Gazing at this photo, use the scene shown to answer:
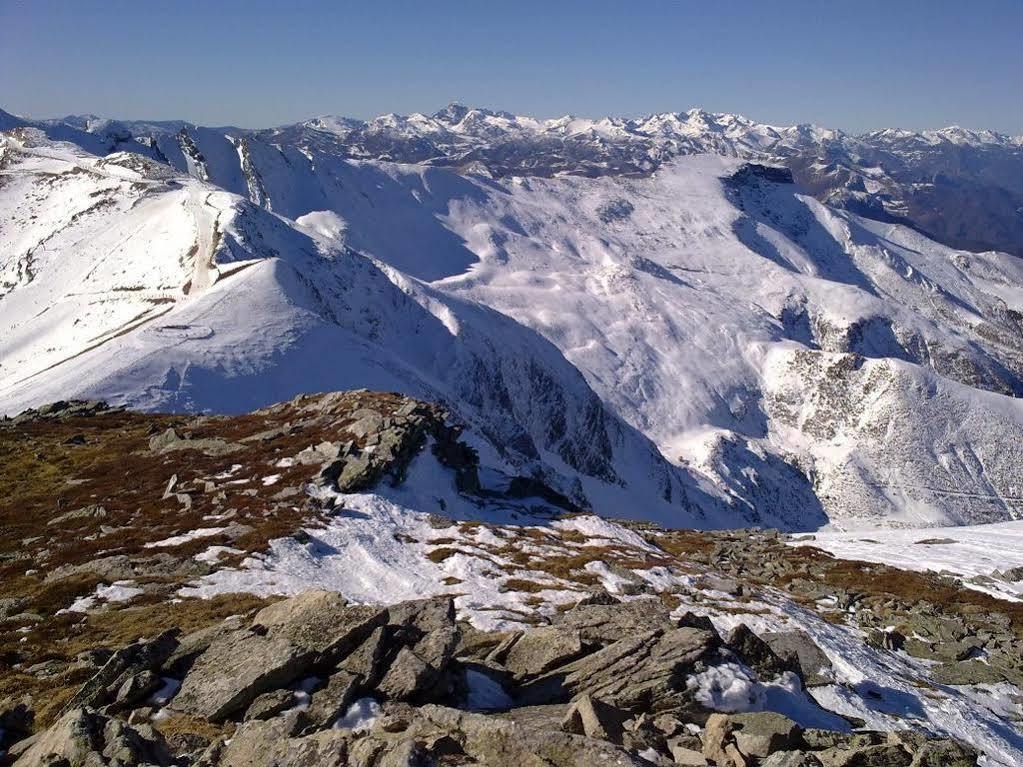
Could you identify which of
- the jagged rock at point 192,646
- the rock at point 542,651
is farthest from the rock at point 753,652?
the jagged rock at point 192,646

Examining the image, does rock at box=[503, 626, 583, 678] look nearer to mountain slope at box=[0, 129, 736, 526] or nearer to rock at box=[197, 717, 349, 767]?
rock at box=[197, 717, 349, 767]

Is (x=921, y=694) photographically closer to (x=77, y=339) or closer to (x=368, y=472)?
(x=368, y=472)

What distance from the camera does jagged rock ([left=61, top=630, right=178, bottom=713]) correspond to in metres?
15.4

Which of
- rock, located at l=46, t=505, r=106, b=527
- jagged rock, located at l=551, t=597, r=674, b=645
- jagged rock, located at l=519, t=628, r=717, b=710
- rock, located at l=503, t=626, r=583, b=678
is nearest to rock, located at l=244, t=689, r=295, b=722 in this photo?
jagged rock, located at l=519, t=628, r=717, b=710

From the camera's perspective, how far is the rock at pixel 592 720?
13758mm

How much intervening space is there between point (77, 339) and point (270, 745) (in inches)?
3297

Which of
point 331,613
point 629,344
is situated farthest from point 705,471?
point 331,613

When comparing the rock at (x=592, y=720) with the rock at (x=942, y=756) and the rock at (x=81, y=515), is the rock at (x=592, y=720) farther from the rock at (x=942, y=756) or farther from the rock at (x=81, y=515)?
the rock at (x=81, y=515)

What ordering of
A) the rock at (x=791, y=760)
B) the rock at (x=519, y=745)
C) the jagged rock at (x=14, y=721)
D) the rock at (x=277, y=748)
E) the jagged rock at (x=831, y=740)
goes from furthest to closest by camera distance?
1. the jagged rock at (x=831, y=740)
2. the jagged rock at (x=14, y=721)
3. the rock at (x=791, y=760)
4. the rock at (x=519, y=745)
5. the rock at (x=277, y=748)

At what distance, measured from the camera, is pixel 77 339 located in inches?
3206

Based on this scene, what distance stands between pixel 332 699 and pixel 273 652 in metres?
1.99

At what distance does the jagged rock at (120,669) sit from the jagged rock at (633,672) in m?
8.62

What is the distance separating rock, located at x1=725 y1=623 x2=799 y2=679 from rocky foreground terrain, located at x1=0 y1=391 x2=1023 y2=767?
0.27 feet

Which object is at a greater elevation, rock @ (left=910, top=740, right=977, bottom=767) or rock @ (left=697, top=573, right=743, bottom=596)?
rock @ (left=910, top=740, right=977, bottom=767)
